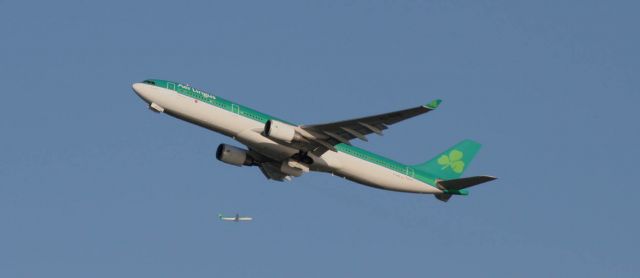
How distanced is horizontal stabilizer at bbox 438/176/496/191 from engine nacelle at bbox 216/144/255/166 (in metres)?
12.0

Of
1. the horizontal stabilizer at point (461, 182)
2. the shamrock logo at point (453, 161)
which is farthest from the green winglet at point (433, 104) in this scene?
the shamrock logo at point (453, 161)

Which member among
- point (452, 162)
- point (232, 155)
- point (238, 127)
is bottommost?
point (232, 155)

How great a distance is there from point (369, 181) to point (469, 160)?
34.2 ft

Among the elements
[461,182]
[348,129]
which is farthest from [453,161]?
[348,129]

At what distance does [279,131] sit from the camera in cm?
6712

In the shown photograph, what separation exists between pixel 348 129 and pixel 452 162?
43.4 feet

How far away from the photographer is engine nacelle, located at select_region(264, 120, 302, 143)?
67.0 metres

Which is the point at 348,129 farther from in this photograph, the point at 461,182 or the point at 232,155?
the point at 232,155

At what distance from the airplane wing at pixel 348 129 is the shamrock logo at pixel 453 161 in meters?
10.7

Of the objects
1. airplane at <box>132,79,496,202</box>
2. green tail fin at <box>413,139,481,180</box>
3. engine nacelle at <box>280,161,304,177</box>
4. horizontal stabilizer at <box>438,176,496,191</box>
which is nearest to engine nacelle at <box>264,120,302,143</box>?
airplane at <box>132,79,496,202</box>

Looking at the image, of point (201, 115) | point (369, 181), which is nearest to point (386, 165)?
point (369, 181)

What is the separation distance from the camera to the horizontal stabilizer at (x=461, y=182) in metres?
70.2

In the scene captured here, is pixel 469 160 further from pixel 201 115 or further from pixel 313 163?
pixel 201 115

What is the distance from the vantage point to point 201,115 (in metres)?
67.2
